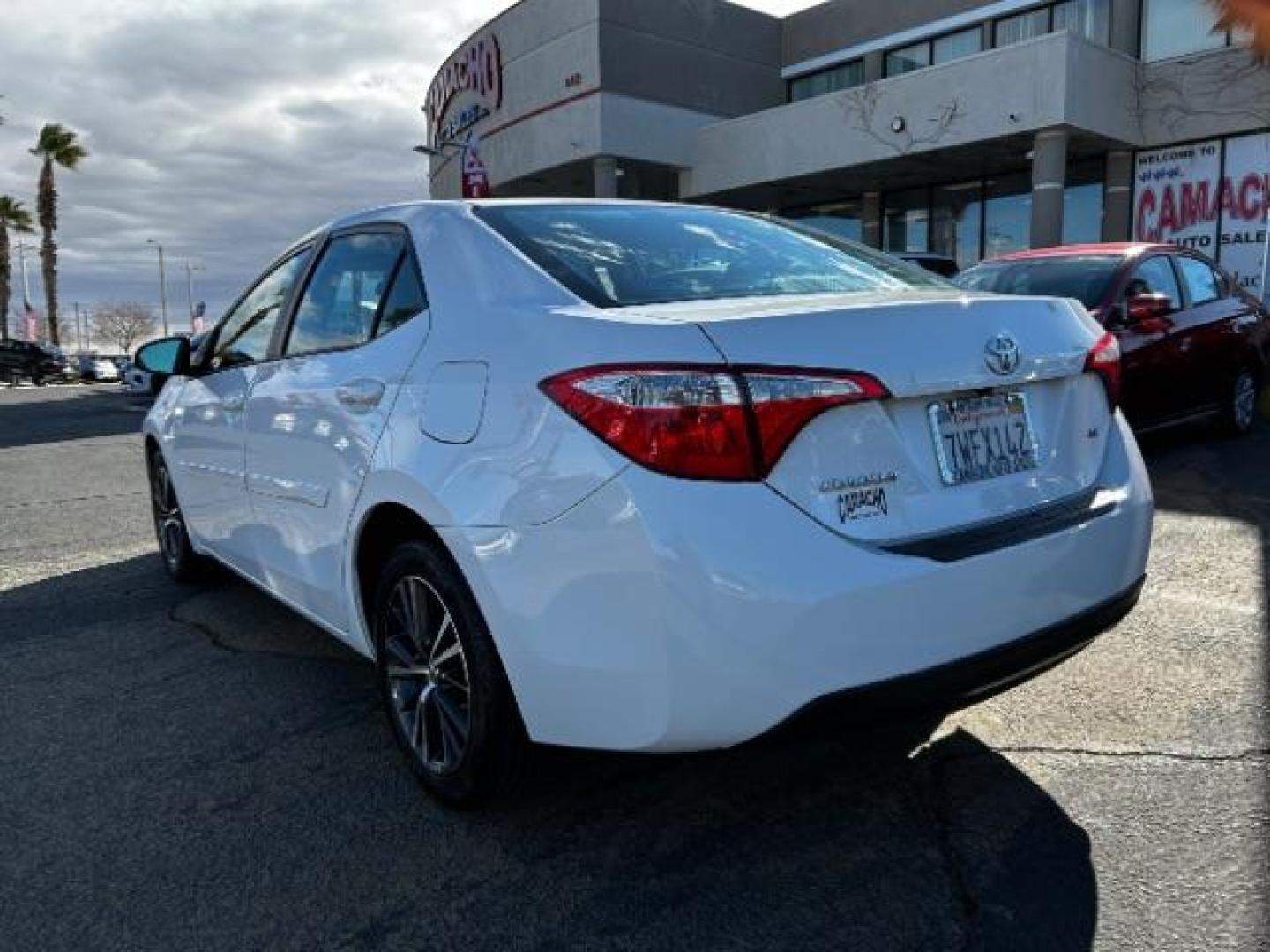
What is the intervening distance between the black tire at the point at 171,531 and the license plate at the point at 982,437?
3815mm

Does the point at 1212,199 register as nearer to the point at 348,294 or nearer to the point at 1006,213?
the point at 1006,213

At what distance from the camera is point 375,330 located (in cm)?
308

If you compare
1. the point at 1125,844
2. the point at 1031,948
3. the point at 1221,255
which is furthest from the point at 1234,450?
the point at 1221,255

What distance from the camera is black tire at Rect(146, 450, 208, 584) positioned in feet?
17.0

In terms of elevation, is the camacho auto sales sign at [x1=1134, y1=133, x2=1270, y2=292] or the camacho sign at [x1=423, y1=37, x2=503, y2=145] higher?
the camacho sign at [x1=423, y1=37, x2=503, y2=145]

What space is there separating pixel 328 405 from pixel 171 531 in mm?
2675

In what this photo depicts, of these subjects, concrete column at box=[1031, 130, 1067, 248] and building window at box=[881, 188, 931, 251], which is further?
building window at box=[881, 188, 931, 251]

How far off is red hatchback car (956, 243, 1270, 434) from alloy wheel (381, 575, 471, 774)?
5.18 meters

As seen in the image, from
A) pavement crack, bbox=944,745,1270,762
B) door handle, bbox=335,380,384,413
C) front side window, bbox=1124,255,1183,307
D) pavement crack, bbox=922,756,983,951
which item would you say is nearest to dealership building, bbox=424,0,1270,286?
front side window, bbox=1124,255,1183,307

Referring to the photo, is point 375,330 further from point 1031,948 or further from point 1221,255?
point 1221,255

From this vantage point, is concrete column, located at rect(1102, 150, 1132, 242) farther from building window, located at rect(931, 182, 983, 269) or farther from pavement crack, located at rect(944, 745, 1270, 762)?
pavement crack, located at rect(944, 745, 1270, 762)

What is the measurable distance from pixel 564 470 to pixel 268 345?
6.65 feet

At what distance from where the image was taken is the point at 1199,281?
7.96 meters

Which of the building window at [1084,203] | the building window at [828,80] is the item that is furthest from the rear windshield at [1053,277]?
the building window at [828,80]
